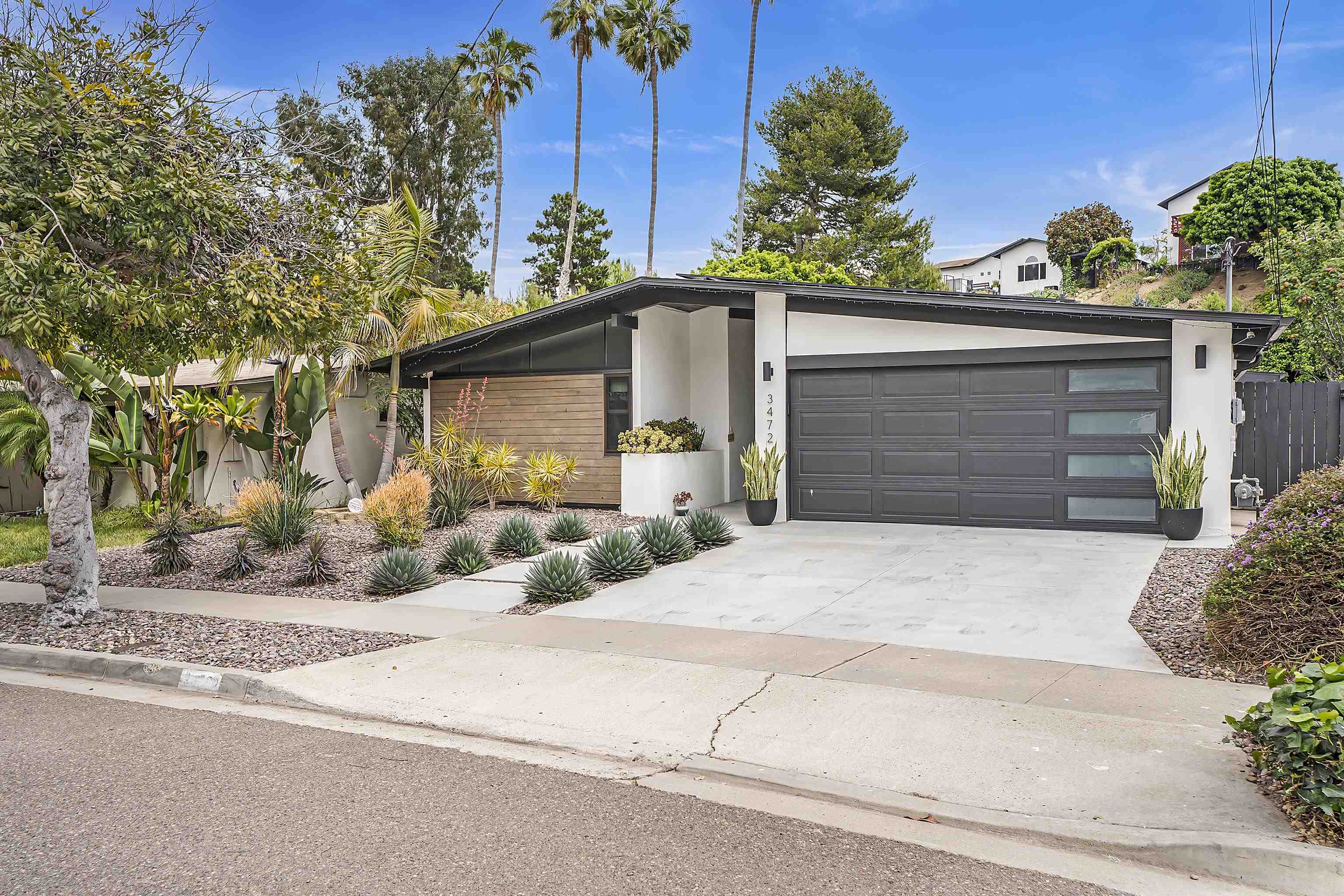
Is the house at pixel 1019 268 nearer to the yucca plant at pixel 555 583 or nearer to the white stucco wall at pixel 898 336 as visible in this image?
the white stucco wall at pixel 898 336

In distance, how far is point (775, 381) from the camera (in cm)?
1426

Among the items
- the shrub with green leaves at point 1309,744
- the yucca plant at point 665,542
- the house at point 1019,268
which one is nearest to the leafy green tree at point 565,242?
the house at point 1019,268

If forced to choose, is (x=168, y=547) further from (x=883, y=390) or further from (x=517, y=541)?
(x=883, y=390)

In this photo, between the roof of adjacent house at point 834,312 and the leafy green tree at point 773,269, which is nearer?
the roof of adjacent house at point 834,312

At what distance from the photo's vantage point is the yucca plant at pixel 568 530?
12.4m

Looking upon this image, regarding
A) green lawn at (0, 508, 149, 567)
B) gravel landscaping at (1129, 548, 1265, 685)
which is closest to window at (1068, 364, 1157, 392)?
gravel landscaping at (1129, 548, 1265, 685)

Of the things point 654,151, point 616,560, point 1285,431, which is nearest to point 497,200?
point 654,151

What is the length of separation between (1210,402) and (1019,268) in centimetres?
5004

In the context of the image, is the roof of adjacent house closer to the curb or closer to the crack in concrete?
the crack in concrete

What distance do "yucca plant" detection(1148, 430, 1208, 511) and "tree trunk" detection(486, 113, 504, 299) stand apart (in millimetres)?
29646

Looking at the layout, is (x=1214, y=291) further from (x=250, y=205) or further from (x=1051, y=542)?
(x=250, y=205)

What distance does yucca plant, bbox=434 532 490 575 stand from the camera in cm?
1062

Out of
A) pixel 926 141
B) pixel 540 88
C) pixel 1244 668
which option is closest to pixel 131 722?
pixel 1244 668

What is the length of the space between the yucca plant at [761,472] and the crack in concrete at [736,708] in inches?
294
